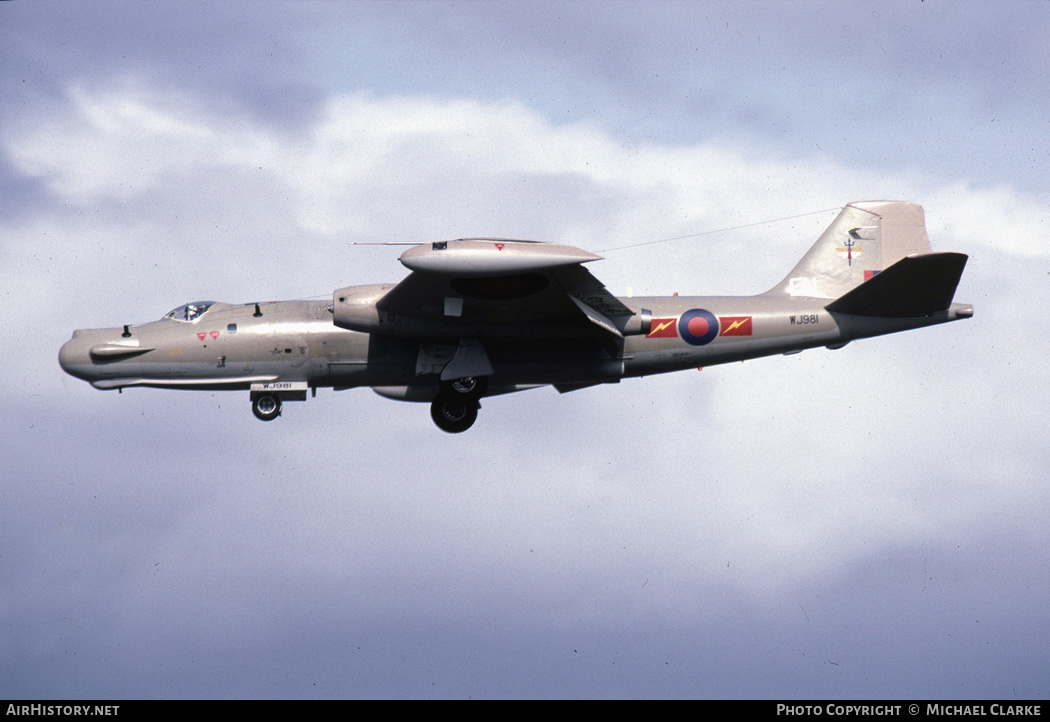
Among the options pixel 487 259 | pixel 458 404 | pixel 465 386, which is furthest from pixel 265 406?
pixel 487 259

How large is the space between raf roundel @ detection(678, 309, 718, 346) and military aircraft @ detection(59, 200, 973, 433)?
22 mm

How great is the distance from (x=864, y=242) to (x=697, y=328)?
5.40 metres

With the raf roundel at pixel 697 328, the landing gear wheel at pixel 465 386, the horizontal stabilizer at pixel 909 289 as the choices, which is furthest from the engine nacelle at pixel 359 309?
the horizontal stabilizer at pixel 909 289

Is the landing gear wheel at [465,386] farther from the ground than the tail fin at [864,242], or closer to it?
closer to it

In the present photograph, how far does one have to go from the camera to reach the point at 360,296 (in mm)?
27031

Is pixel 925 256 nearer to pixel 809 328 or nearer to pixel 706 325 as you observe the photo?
pixel 809 328

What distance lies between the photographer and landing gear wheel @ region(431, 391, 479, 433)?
28.6 metres

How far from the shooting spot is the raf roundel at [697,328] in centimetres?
2839

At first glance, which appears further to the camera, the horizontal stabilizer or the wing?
the horizontal stabilizer

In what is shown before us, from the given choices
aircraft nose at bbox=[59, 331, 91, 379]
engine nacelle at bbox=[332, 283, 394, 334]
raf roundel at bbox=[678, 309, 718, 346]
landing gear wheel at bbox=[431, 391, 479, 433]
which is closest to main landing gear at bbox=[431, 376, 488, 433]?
landing gear wheel at bbox=[431, 391, 479, 433]

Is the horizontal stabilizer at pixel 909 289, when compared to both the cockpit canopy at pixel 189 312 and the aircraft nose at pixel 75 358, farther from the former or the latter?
the aircraft nose at pixel 75 358

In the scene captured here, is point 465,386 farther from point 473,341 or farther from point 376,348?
point 376,348

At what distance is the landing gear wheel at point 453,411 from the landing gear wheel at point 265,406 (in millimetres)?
3409

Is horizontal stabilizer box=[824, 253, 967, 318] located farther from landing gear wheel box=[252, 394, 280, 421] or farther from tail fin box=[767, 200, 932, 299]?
landing gear wheel box=[252, 394, 280, 421]
